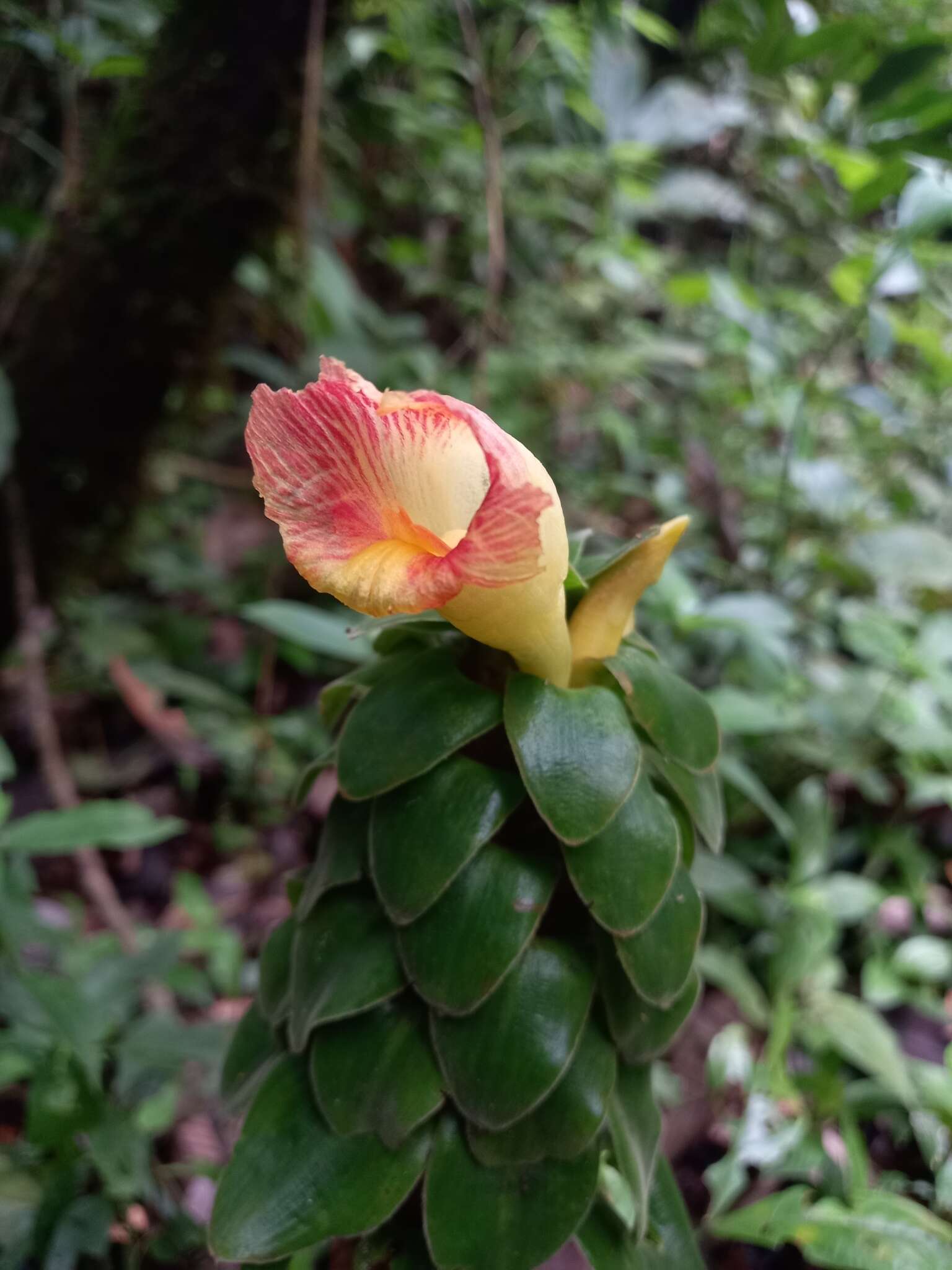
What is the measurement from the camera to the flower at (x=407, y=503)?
1.26ft

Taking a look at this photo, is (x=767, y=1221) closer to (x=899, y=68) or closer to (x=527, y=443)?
(x=899, y=68)

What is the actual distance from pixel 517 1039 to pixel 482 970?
0.05 metres

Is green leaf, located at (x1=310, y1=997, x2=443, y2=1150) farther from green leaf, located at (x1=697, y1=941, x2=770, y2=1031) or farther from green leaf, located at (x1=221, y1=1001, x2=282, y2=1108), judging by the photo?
green leaf, located at (x1=697, y1=941, x2=770, y2=1031)

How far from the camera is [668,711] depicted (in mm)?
491

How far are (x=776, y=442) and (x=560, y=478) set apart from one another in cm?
63

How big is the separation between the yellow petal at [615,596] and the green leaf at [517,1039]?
0.19 m

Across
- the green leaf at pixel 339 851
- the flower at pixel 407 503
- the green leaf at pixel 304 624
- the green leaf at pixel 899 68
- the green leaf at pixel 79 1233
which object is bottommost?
the green leaf at pixel 79 1233

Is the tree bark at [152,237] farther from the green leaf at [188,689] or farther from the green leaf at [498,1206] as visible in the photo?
the green leaf at [498,1206]

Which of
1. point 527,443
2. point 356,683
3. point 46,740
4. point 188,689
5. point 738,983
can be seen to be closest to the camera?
point 356,683

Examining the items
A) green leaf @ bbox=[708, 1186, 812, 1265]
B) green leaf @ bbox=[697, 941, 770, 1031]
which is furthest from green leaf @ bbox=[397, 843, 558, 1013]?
green leaf @ bbox=[697, 941, 770, 1031]

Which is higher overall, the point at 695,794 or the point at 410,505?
the point at 410,505

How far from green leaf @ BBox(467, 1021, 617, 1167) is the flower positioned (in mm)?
268

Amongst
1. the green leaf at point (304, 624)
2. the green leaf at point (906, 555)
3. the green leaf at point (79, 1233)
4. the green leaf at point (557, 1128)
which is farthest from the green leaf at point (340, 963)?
the green leaf at point (906, 555)

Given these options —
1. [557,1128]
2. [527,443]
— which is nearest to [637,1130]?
[557,1128]
